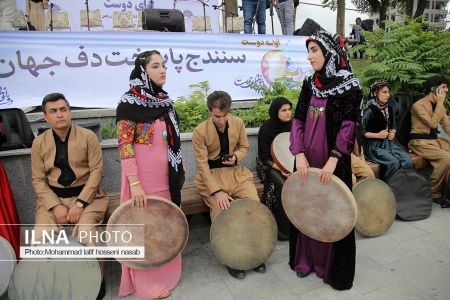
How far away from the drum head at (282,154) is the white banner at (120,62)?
78.7 inches

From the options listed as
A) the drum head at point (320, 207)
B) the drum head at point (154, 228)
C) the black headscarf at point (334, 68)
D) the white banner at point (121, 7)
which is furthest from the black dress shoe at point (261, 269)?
the white banner at point (121, 7)

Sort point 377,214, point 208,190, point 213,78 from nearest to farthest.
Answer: point 208,190 < point 377,214 < point 213,78

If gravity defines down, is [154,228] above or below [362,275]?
above

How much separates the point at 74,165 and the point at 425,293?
10.0 feet

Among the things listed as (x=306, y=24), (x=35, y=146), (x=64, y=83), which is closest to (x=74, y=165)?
(x=35, y=146)

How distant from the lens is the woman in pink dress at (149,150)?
2.46m

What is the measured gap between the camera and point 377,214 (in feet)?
11.4

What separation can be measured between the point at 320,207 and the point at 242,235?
743mm

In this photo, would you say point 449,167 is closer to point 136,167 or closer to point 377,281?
point 377,281

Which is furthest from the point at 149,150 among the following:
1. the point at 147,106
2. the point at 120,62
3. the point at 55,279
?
the point at 120,62

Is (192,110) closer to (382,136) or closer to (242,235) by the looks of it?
(242,235)

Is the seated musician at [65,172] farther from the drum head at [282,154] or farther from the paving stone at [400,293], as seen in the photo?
the paving stone at [400,293]

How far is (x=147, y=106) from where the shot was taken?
251cm

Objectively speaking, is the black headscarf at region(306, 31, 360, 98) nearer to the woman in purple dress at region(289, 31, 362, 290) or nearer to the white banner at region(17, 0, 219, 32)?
the woman in purple dress at region(289, 31, 362, 290)
